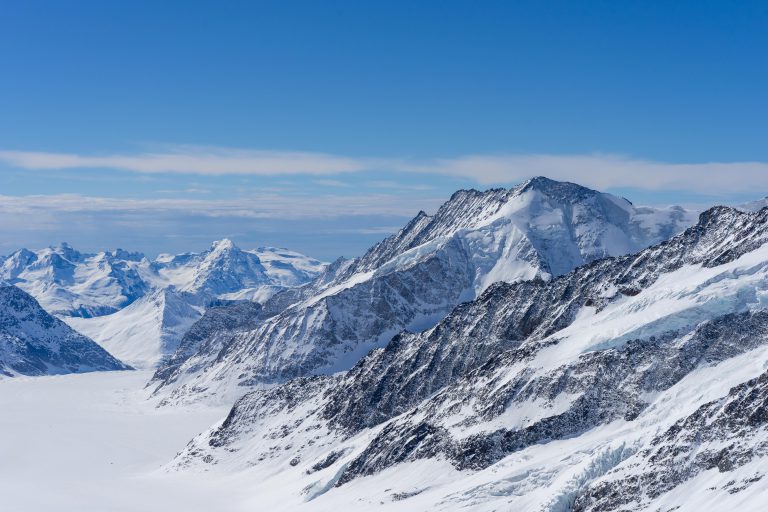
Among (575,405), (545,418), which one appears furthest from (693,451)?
(545,418)

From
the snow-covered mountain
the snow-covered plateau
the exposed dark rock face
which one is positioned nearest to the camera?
the exposed dark rock face

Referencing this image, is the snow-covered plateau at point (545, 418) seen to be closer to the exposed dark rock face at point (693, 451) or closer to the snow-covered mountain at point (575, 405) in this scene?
the exposed dark rock face at point (693, 451)

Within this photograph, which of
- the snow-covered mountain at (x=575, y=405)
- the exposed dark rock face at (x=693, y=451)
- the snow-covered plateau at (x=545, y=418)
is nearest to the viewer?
the exposed dark rock face at (x=693, y=451)

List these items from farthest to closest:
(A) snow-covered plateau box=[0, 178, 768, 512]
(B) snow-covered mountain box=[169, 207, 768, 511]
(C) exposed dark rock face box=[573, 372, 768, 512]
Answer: (A) snow-covered plateau box=[0, 178, 768, 512] → (B) snow-covered mountain box=[169, 207, 768, 511] → (C) exposed dark rock face box=[573, 372, 768, 512]

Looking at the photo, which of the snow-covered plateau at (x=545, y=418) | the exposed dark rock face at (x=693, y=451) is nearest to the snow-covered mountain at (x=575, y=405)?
the exposed dark rock face at (x=693, y=451)

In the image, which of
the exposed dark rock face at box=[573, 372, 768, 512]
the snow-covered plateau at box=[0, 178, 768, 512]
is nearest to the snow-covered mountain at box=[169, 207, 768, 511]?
the exposed dark rock face at box=[573, 372, 768, 512]

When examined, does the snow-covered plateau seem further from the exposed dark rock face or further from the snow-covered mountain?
the snow-covered mountain

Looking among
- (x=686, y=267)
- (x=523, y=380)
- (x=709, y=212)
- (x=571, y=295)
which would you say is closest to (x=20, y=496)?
(x=523, y=380)

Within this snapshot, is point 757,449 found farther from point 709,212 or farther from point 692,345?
point 709,212

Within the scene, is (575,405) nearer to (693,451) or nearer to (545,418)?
(545,418)
